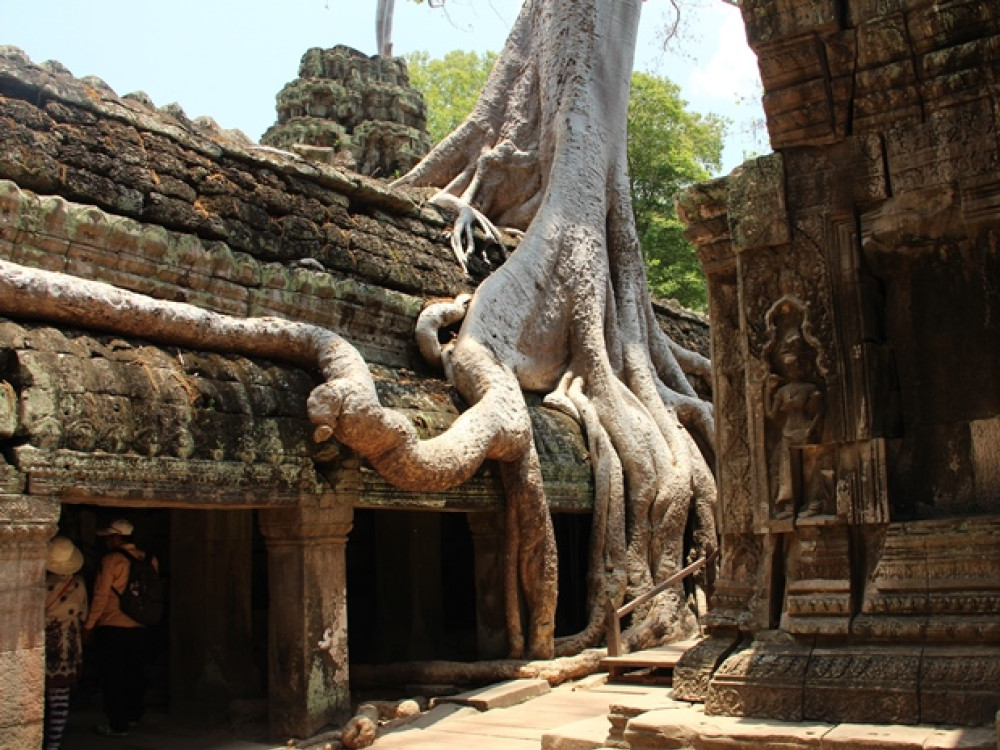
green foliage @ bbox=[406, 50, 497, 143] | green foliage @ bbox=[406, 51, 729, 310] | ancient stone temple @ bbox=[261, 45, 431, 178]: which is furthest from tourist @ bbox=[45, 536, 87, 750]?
green foliage @ bbox=[406, 50, 497, 143]

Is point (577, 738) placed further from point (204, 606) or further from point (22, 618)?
point (204, 606)

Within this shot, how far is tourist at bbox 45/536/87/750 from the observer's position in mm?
5160

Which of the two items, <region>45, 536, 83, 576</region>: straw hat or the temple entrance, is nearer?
<region>45, 536, 83, 576</region>: straw hat

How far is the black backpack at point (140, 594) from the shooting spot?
5.93 m

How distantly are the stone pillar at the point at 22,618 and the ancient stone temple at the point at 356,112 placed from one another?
10.7 m

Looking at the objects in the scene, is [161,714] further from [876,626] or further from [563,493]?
[876,626]

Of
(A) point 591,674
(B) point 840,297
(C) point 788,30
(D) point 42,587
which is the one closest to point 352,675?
(A) point 591,674

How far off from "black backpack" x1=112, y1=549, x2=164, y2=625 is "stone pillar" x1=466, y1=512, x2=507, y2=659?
2.60 meters

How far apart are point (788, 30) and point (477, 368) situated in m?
4.01

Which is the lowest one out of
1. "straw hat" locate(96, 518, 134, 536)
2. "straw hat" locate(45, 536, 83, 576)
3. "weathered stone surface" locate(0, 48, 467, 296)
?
"straw hat" locate(45, 536, 83, 576)

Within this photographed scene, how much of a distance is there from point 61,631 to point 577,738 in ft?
8.63

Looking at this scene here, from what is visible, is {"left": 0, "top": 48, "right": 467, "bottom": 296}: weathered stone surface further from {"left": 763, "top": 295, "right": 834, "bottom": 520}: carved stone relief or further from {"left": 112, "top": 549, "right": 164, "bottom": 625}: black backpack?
{"left": 763, "top": 295, "right": 834, "bottom": 520}: carved stone relief

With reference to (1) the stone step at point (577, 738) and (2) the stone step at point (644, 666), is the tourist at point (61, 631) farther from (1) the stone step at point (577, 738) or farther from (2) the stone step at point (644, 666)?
(2) the stone step at point (644, 666)

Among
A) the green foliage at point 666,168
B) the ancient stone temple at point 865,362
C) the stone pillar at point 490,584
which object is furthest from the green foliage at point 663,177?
the ancient stone temple at point 865,362
